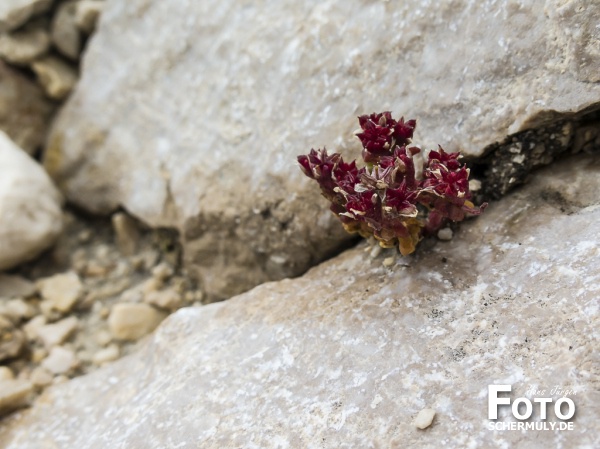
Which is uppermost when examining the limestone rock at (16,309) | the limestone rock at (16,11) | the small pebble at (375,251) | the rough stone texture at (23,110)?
the limestone rock at (16,11)

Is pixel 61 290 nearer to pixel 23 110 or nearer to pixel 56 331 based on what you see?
pixel 56 331

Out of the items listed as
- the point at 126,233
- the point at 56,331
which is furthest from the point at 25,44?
the point at 56,331

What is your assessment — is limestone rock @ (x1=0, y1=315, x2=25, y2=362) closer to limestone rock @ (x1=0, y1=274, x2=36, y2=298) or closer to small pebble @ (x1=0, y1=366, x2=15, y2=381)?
small pebble @ (x1=0, y1=366, x2=15, y2=381)

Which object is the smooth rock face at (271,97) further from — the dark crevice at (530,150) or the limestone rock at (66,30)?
the limestone rock at (66,30)

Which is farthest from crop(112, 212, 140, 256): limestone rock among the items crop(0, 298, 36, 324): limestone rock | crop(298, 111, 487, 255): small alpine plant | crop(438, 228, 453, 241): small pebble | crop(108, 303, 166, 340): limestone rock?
crop(438, 228, 453, 241): small pebble

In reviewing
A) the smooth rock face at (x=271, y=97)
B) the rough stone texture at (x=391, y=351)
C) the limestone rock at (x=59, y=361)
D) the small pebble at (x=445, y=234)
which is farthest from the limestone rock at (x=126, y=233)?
the small pebble at (x=445, y=234)

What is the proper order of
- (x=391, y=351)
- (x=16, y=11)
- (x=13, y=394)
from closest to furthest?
(x=391, y=351), (x=13, y=394), (x=16, y=11)
